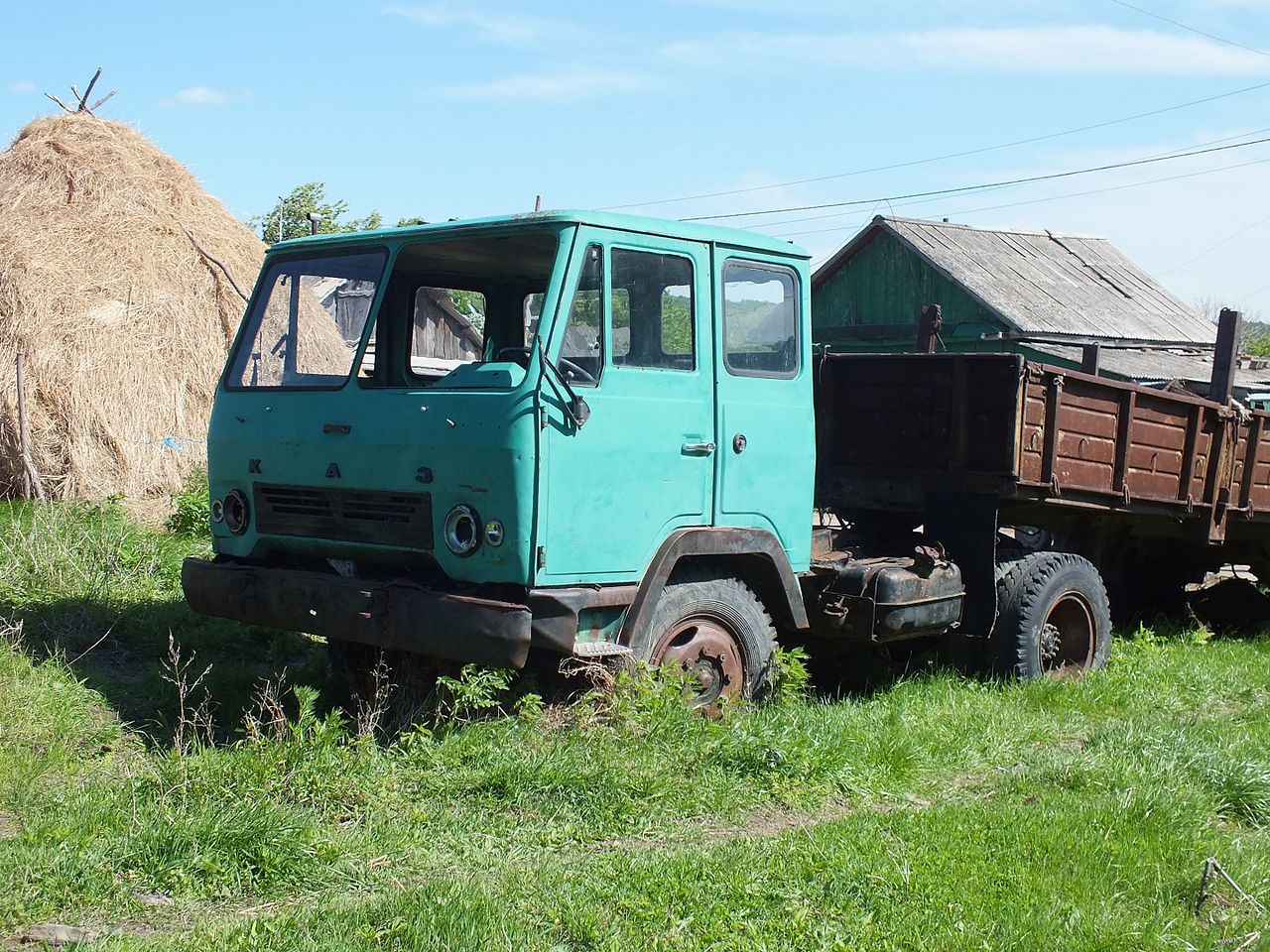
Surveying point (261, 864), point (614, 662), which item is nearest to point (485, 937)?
point (261, 864)

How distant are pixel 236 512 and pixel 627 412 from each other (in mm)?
2137

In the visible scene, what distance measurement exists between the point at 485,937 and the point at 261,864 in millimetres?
952

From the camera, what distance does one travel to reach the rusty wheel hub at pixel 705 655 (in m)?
6.11

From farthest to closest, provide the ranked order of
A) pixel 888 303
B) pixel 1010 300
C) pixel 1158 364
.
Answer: pixel 888 303 → pixel 1158 364 → pixel 1010 300

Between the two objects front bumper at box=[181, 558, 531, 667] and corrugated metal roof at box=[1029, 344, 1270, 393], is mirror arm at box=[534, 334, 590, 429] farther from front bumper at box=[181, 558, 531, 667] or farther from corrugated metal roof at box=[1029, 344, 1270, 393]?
corrugated metal roof at box=[1029, 344, 1270, 393]

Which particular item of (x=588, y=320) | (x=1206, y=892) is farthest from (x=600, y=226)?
(x=1206, y=892)

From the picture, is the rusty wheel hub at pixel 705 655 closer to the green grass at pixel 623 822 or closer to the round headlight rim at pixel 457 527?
the green grass at pixel 623 822

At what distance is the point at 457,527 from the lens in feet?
18.4

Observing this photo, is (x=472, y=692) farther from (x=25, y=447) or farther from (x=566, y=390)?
(x=25, y=447)

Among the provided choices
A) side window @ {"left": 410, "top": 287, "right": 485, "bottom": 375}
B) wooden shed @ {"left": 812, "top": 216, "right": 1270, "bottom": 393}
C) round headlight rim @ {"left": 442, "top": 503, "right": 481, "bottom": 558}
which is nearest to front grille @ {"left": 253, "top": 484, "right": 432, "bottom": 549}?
round headlight rim @ {"left": 442, "top": 503, "right": 481, "bottom": 558}

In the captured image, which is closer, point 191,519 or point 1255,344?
point 191,519

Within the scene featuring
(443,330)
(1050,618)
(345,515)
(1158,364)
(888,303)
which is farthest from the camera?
(888,303)

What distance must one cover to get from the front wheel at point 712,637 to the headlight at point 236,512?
83.7 inches

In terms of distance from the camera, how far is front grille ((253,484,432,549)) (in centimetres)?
576
